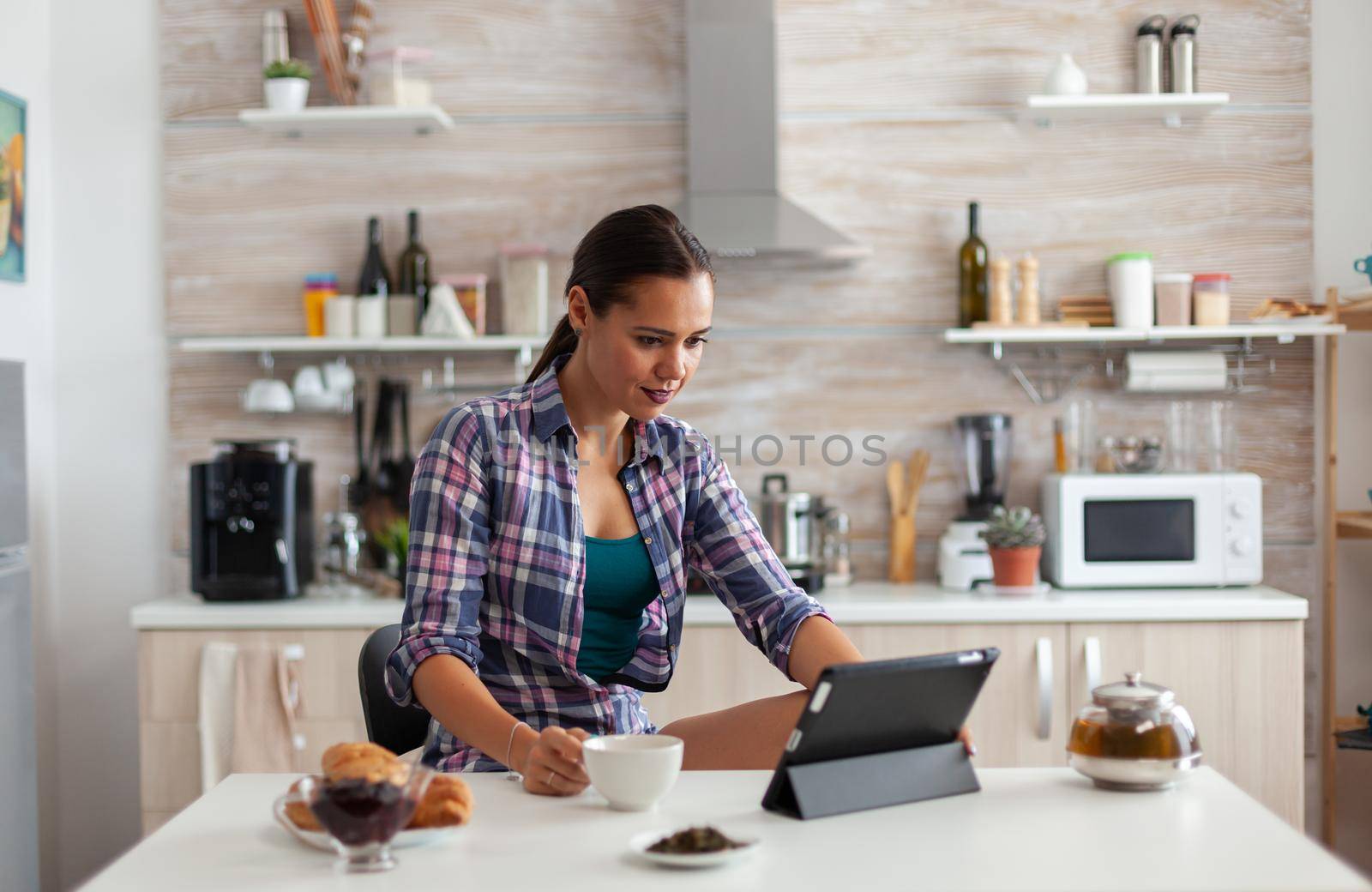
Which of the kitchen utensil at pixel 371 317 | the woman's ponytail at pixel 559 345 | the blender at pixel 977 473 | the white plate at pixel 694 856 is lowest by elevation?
the white plate at pixel 694 856

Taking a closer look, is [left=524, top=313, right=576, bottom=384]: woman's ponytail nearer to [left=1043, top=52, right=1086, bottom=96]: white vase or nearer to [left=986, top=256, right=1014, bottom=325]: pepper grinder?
[left=986, top=256, right=1014, bottom=325]: pepper grinder

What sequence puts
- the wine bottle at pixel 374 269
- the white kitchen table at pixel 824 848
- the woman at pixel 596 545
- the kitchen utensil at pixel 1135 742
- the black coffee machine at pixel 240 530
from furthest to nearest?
1. the wine bottle at pixel 374 269
2. the black coffee machine at pixel 240 530
3. the woman at pixel 596 545
4. the kitchen utensil at pixel 1135 742
5. the white kitchen table at pixel 824 848

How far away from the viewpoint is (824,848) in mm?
1129

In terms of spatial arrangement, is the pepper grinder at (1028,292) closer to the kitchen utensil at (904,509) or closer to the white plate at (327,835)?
the kitchen utensil at (904,509)

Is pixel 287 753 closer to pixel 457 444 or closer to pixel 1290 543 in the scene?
pixel 457 444

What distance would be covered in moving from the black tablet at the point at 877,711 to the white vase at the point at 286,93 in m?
2.58

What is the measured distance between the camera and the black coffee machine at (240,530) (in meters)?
3.03

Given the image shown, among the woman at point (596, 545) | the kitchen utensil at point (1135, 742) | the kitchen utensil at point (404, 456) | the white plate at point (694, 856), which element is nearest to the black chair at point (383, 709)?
the woman at point (596, 545)

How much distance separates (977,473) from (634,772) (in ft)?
7.46

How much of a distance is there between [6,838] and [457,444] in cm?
162

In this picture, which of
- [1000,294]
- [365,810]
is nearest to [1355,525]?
[1000,294]

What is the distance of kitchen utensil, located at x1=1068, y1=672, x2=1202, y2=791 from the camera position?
130cm

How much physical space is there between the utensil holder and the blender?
0.08 m

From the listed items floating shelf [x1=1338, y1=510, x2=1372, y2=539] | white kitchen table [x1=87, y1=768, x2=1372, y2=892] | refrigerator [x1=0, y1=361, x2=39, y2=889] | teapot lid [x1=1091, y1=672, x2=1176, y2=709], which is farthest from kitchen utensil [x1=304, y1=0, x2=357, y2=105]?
floating shelf [x1=1338, y1=510, x2=1372, y2=539]
